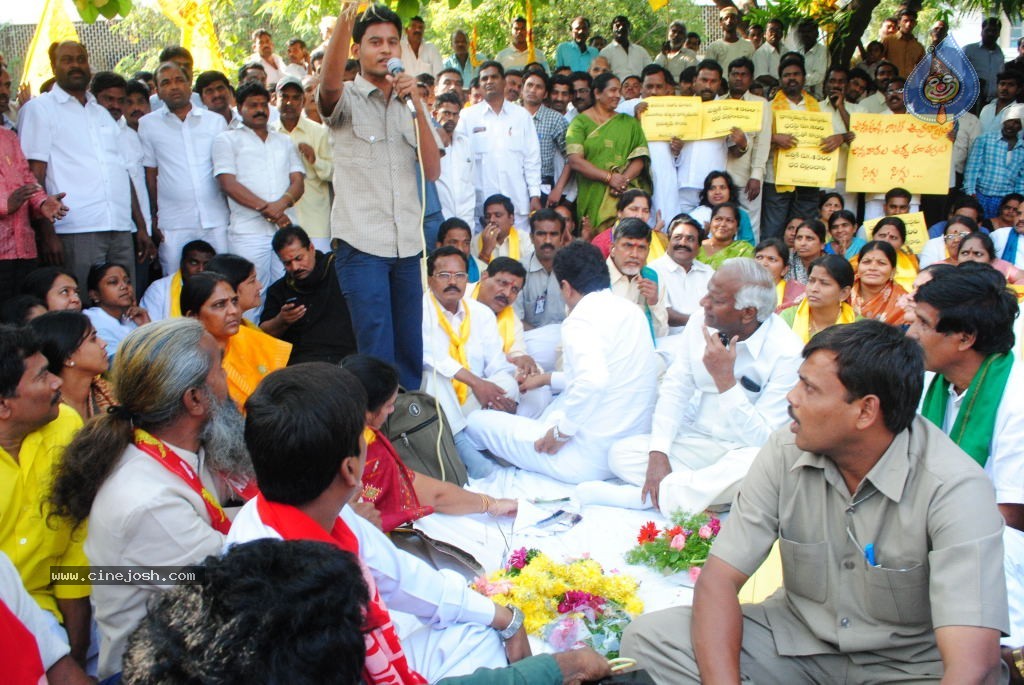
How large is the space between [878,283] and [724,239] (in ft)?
4.58

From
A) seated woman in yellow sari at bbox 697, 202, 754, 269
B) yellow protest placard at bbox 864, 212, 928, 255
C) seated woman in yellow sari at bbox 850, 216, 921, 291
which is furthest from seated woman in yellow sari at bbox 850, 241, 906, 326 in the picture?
yellow protest placard at bbox 864, 212, 928, 255

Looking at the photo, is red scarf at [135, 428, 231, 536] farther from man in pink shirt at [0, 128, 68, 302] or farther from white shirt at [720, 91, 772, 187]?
white shirt at [720, 91, 772, 187]

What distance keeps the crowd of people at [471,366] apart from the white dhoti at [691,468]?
2 centimetres

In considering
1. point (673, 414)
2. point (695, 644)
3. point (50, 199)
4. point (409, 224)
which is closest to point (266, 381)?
point (695, 644)

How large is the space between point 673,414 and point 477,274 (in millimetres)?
2603

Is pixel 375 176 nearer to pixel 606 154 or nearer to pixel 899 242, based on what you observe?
pixel 606 154

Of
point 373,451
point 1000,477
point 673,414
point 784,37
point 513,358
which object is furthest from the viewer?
point 784,37

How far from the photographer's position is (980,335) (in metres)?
3.09

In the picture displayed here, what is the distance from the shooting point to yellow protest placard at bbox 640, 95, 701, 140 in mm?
7926

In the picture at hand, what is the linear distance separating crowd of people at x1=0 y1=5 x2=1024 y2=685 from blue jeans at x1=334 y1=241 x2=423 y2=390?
0.06 ft

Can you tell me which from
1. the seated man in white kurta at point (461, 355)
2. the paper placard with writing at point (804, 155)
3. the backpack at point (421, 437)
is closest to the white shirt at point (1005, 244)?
the paper placard with writing at point (804, 155)

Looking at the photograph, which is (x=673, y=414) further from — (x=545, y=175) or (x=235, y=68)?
(x=235, y=68)

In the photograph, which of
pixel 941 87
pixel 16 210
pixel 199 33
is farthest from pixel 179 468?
pixel 199 33

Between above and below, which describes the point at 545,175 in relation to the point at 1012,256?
above
